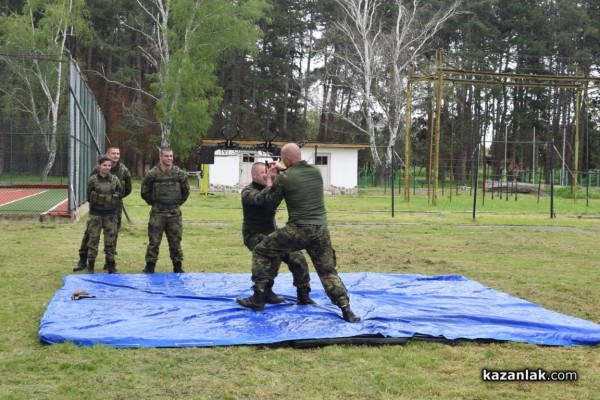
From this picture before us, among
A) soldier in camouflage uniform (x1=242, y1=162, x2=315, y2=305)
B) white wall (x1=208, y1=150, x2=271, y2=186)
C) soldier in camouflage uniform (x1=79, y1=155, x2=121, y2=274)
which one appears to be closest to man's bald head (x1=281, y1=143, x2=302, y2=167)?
soldier in camouflage uniform (x1=242, y1=162, x2=315, y2=305)

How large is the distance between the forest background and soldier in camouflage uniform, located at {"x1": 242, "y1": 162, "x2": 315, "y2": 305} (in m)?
30.7

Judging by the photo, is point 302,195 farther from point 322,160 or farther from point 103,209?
point 322,160

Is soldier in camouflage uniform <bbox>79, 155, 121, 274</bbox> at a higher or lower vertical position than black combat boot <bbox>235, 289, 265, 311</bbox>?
higher

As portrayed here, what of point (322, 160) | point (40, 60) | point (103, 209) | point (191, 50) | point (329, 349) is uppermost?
point (191, 50)

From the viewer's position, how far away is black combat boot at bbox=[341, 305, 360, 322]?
6770 millimetres

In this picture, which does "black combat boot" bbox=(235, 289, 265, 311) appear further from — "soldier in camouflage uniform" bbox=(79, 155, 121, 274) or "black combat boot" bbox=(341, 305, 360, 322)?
"soldier in camouflage uniform" bbox=(79, 155, 121, 274)

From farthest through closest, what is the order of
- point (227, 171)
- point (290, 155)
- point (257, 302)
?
point (227, 171), point (257, 302), point (290, 155)

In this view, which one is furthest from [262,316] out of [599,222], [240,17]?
[240,17]

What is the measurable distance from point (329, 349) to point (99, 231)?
491 cm

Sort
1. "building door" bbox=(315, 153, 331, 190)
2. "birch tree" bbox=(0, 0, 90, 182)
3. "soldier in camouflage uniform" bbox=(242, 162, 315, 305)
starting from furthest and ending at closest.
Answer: "building door" bbox=(315, 153, 331, 190) → "birch tree" bbox=(0, 0, 90, 182) → "soldier in camouflage uniform" bbox=(242, 162, 315, 305)

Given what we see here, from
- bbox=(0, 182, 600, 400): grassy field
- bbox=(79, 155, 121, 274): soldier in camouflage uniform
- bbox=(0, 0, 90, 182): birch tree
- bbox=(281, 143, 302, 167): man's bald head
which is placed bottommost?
bbox=(0, 182, 600, 400): grassy field

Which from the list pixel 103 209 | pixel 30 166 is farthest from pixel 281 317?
pixel 30 166

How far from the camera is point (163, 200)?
31.7 feet

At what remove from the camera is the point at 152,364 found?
5.48 metres
